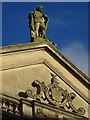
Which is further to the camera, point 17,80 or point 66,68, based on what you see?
point 66,68

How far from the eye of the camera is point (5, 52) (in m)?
21.7

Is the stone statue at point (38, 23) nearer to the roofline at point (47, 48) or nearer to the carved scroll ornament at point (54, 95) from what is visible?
the roofline at point (47, 48)

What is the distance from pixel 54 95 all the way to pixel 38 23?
2905 millimetres

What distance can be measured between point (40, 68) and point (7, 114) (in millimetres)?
3215

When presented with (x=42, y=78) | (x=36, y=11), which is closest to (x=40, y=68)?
(x=42, y=78)

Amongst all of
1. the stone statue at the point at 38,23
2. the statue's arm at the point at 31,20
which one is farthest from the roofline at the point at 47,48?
the statue's arm at the point at 31,20

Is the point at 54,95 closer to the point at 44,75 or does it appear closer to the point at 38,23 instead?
the point at 44,75

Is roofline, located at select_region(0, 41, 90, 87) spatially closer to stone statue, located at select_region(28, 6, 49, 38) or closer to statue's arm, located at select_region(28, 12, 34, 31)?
stone statue, located at select_region(28, 6, 49, 38)

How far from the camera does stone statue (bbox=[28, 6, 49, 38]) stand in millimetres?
23156

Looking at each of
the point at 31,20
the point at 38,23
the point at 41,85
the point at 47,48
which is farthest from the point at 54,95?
the point at 31,20

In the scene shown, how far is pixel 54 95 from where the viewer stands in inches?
871

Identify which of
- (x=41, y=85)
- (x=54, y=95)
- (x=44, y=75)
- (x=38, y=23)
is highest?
(x=38, y=23)

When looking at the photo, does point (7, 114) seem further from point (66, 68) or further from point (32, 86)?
point (66, 68)

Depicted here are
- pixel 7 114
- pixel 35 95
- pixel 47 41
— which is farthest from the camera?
pixel 47 41
